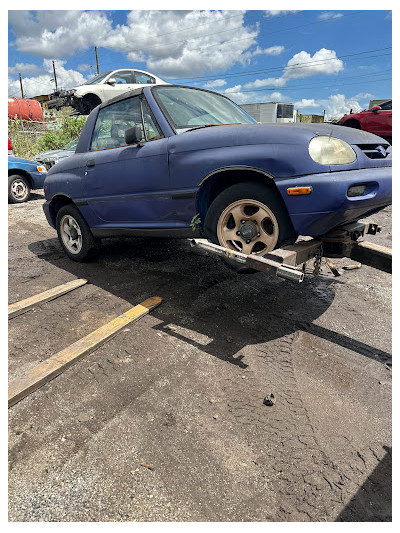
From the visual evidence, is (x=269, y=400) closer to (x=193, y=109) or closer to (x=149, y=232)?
(x=149, y=232)

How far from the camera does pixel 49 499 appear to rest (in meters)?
1.66

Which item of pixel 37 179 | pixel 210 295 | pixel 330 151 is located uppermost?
pixel 37 179

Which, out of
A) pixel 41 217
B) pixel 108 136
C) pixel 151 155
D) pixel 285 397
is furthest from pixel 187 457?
pixel 41 217

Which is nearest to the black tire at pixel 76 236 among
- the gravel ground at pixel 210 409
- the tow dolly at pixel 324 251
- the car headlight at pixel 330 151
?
the gravel ground at pixel 210 409

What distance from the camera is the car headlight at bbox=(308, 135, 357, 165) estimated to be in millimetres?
2443

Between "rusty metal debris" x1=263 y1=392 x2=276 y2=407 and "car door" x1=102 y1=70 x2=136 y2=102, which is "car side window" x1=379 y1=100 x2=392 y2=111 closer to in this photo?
"car door" x1=102 y1=70 x2=136 y2=102

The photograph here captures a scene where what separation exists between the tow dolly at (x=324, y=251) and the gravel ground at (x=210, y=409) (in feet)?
2.23

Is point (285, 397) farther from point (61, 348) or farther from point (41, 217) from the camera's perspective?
point (41, 217)

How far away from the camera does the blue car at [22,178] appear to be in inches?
348

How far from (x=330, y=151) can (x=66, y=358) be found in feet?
7.78

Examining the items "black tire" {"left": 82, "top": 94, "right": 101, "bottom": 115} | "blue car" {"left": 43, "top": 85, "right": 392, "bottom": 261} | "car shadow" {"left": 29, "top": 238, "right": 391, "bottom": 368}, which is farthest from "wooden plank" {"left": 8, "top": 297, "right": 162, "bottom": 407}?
"black tire" {"left": 82, "top": 94, "right": 101, "bottom": 115}

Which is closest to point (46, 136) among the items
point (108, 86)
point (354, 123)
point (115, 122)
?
point (108, 86)

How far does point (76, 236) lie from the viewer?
4660 millimetres

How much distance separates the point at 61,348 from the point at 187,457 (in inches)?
57.3
